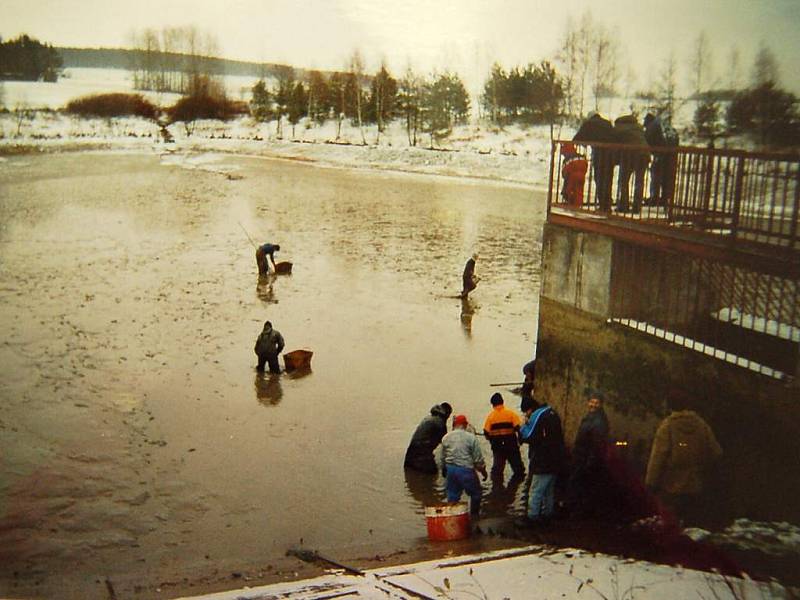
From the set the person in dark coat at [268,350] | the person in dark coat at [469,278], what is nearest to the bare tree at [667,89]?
the person in dark coat at [268,350]

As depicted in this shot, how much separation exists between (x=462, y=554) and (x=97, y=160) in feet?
23.7

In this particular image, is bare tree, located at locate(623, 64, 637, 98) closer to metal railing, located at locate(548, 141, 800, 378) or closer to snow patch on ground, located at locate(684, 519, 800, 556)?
metal railing, located at locate(548, 141, 800, 378)

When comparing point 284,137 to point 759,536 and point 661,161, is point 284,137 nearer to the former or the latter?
point 661,161

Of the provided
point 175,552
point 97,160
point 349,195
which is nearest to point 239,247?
point 349,195

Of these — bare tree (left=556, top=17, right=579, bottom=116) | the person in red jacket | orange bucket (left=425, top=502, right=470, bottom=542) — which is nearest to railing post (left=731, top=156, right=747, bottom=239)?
the person in red jacket

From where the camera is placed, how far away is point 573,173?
6.47 meters

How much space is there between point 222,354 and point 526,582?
5693 mm

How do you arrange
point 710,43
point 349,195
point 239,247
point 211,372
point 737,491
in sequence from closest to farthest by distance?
1. point 737,491
2. point 710,43
3. point 211,372
4. point 239,247
5. point 349,195

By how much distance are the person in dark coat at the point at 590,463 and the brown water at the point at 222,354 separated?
21.0 inches

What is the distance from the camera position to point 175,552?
4.95m

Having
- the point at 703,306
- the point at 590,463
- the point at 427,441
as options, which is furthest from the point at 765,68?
the point at 427,441

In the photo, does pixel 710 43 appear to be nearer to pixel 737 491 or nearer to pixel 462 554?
pixel 737 491

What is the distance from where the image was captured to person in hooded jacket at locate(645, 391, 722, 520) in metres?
4.68

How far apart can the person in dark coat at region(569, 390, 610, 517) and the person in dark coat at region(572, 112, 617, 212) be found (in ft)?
5.53
